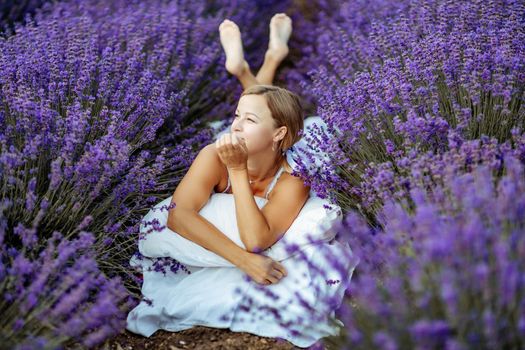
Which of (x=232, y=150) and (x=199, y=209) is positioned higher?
(x=232, y=150)

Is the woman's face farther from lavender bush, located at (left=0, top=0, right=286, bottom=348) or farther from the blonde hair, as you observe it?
lavender bush, located at (left=0, top=0, right=286, bottom=348)

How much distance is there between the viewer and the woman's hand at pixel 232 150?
Result: 2328 millimetres

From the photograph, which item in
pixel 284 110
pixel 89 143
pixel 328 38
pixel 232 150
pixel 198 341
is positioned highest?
pixel 89 143

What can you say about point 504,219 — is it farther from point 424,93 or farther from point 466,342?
point 424,93

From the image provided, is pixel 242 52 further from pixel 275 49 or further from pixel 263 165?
pixel 263 165

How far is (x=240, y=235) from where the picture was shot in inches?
94.2

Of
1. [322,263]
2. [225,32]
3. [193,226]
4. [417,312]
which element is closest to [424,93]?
[322,263]

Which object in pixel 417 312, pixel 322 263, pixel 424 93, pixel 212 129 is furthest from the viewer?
pixel 212 129

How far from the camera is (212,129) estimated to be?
3334 millimetres

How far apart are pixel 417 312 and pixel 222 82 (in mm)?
2478

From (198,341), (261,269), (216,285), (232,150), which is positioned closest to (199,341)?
(198,341)

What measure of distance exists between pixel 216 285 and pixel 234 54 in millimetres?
1598

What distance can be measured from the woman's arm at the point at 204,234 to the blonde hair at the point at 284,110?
0.51m

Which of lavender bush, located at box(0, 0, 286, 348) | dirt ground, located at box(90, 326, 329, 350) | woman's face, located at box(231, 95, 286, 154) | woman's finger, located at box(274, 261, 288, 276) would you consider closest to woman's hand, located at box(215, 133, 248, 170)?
woman's face, located at box(231, 95, 286, 154)
